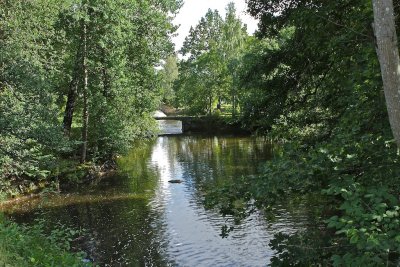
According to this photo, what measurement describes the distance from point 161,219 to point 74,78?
42.5 feet

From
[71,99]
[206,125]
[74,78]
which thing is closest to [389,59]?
[74,78]

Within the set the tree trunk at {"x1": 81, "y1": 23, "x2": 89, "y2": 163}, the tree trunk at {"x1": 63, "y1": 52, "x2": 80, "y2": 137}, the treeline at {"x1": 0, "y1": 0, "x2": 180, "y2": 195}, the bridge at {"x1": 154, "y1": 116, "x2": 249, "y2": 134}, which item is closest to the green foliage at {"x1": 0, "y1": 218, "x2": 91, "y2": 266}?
the treeline at {"x1": 0, "y1": 0, "x2": 180, "y2": 195}

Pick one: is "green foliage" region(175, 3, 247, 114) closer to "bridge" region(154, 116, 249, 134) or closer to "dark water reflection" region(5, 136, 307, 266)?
"bridge" region(154, 116, 249, 134)

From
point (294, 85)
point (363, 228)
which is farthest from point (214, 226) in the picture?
point (363, 228)

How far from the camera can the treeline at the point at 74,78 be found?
1409 centimetres

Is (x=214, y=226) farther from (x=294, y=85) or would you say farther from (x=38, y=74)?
(x=38, y=74)

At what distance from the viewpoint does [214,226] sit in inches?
610

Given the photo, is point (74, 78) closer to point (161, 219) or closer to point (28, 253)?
point (161, 219)

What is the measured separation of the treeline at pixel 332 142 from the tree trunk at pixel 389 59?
0.50 meters

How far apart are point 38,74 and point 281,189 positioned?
36.4 ft

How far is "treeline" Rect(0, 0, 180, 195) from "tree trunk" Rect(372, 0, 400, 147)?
11.4 metres

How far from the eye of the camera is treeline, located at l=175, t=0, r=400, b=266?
4387 millimetres

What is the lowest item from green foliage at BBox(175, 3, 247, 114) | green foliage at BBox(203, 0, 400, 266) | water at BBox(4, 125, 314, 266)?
water at BBox(4, 125, 314, 266)

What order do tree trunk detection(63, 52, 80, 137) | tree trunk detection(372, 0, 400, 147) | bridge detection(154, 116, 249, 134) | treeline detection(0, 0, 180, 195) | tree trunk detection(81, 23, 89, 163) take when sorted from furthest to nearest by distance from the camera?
bridge detection(154, 116, 249, 134), tree trunk detection(63, 52, 80, 137), tree trunk detection(81, 23, 89, 163), treeline detection(0, 0, 180, 195), tree trunk detection(372, 0, 400, 147)
